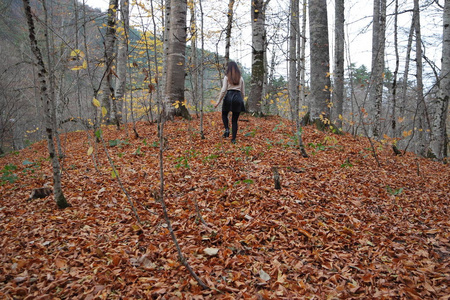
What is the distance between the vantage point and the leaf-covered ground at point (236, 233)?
1834 mm

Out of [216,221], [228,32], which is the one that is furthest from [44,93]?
[228,32]

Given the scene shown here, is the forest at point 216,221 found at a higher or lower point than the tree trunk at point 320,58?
lower

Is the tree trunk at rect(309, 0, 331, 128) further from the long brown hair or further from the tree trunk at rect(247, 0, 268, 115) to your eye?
the long brown hair

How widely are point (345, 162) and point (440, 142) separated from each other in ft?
12.9

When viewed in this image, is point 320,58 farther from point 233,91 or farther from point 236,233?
point 236,233

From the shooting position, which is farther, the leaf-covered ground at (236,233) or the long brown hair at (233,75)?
the long brown hair at (233,75)

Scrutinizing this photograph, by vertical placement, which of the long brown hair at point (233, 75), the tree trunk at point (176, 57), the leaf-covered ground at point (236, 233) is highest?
the tree trunk at point (176, 57)

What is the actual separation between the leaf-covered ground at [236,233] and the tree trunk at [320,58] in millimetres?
2514

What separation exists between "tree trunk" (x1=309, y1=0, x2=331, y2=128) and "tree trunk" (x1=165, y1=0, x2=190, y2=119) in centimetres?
377

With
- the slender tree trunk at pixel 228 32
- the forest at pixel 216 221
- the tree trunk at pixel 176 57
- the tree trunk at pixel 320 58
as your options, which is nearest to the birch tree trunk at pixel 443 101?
the forest at pixel 216 221

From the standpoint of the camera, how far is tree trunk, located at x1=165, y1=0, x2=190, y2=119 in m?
6.77

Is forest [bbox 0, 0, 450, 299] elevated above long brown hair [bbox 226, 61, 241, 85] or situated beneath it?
situated beneath

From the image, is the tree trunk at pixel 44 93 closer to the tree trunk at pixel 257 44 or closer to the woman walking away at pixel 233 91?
the woman walking away at pixel 233 91

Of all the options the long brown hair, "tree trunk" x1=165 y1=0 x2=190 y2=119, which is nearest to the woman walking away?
the long brown hair
